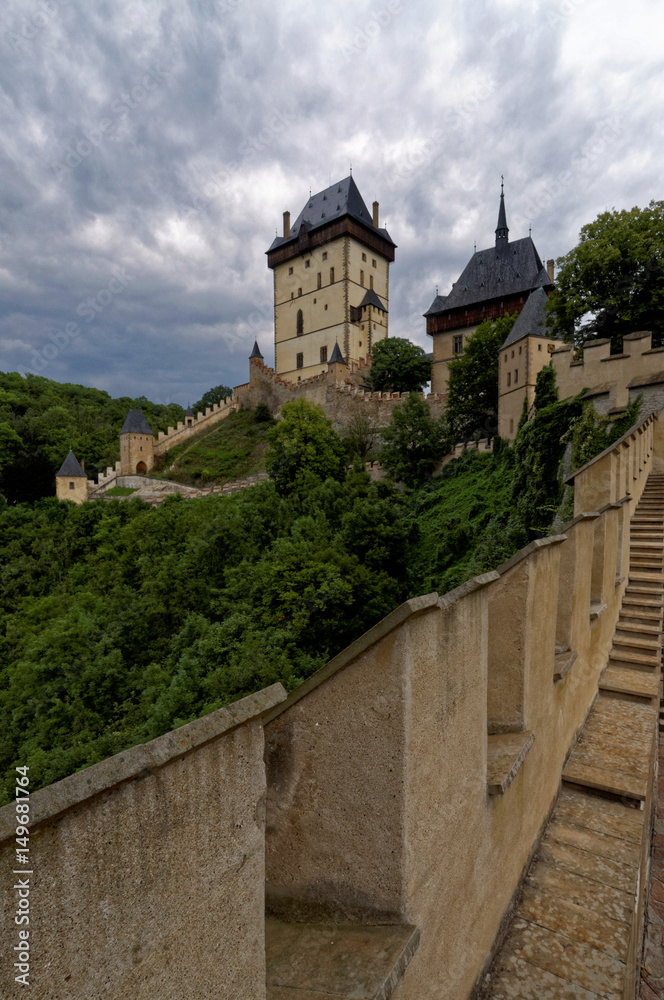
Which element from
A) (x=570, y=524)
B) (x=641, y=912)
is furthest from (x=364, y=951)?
(x=570, y=524)

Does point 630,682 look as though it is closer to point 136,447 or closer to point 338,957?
point 338,957

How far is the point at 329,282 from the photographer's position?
50.8m

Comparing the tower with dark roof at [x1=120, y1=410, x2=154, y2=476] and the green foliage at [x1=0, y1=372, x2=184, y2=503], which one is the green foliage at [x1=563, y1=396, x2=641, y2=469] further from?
the green foliage at [x1=0, y1=372, x2=184, y2=503]

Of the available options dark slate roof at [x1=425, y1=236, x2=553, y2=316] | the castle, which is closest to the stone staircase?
the castle

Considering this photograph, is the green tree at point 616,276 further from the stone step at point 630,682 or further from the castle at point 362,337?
the stone step at point 630,682

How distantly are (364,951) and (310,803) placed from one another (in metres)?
0.45

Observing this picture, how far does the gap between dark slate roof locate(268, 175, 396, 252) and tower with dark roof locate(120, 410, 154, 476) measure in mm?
26899

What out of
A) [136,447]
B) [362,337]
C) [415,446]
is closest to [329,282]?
[362,337]

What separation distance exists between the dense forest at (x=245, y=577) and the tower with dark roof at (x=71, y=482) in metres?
8.27

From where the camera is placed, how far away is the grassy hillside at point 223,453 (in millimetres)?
39656

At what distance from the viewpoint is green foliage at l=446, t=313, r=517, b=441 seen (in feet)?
95.6

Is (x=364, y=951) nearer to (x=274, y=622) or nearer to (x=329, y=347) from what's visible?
(x=274, y=622)

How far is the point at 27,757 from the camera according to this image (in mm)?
14594

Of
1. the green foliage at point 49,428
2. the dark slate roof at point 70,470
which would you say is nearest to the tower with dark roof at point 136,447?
the dark slate roof at point 70,470
